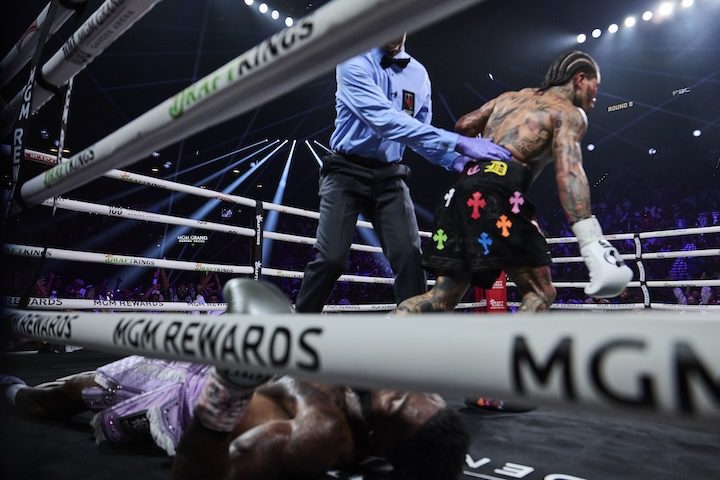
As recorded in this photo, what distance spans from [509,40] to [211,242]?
7.43 metres

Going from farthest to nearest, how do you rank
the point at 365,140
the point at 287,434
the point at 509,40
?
the point at 509,40 → the point at 365,140 → the point at 287,434

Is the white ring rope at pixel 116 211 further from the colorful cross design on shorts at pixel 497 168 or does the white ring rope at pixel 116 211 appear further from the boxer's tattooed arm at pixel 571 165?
the boxer's tattooed arm at pixel 571 165

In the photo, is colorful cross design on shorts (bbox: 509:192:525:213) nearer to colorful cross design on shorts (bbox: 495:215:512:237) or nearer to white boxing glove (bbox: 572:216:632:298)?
colorful cross design on shorts (bbox: 495:215:512:237)

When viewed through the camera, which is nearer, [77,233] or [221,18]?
[221,18]

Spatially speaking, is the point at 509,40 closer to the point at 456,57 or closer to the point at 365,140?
the point at 456,57

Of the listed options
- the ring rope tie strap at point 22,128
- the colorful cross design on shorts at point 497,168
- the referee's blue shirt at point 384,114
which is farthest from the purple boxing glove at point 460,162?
the ring rope tie strap at point 22,128

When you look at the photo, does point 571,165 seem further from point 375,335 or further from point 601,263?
point 375,335

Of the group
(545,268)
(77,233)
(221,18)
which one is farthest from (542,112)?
(77,233)

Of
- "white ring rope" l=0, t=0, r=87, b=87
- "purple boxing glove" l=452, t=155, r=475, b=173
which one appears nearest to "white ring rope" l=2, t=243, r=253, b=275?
"white ring rope" l=0, t=0, r=87, b=87

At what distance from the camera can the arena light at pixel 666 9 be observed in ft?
25.7

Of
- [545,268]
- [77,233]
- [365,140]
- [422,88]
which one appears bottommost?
[545,268]

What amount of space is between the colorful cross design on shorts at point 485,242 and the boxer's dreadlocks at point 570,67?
0.68 m

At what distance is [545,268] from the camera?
1.65 m

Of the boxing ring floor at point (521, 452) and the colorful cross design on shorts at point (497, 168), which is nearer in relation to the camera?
the boxing ring floor at point (521, 452)
